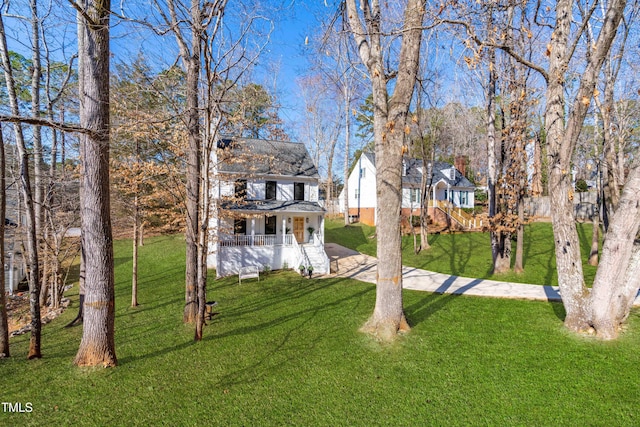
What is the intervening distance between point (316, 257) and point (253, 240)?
2.96 m

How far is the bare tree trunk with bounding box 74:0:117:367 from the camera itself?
4.24m

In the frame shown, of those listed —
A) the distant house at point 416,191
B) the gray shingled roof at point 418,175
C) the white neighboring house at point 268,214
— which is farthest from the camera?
the gray shingled roof at point 418,175

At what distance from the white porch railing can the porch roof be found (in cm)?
121

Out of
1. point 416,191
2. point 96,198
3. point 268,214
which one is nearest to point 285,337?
point 96,198

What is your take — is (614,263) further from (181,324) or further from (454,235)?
(454,235)

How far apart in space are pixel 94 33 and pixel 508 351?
824 centimetres

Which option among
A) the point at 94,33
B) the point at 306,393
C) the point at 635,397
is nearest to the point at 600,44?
the point at 635,397

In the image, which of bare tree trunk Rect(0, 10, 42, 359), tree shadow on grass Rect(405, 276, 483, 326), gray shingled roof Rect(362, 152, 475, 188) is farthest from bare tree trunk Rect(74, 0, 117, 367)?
gray shingled roof Rect(362, 152, 475, 188)

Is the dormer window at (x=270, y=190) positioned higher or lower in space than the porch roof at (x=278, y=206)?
higher

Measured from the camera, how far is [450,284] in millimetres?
9906

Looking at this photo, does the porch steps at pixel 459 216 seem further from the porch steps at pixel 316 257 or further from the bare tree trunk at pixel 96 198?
the bare tree trunk at pixel 96 198

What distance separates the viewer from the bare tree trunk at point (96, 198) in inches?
167

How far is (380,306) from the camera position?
5410 millimetres

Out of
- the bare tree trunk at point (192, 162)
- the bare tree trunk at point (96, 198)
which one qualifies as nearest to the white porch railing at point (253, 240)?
the bare tree trunk at point (192, 162)
